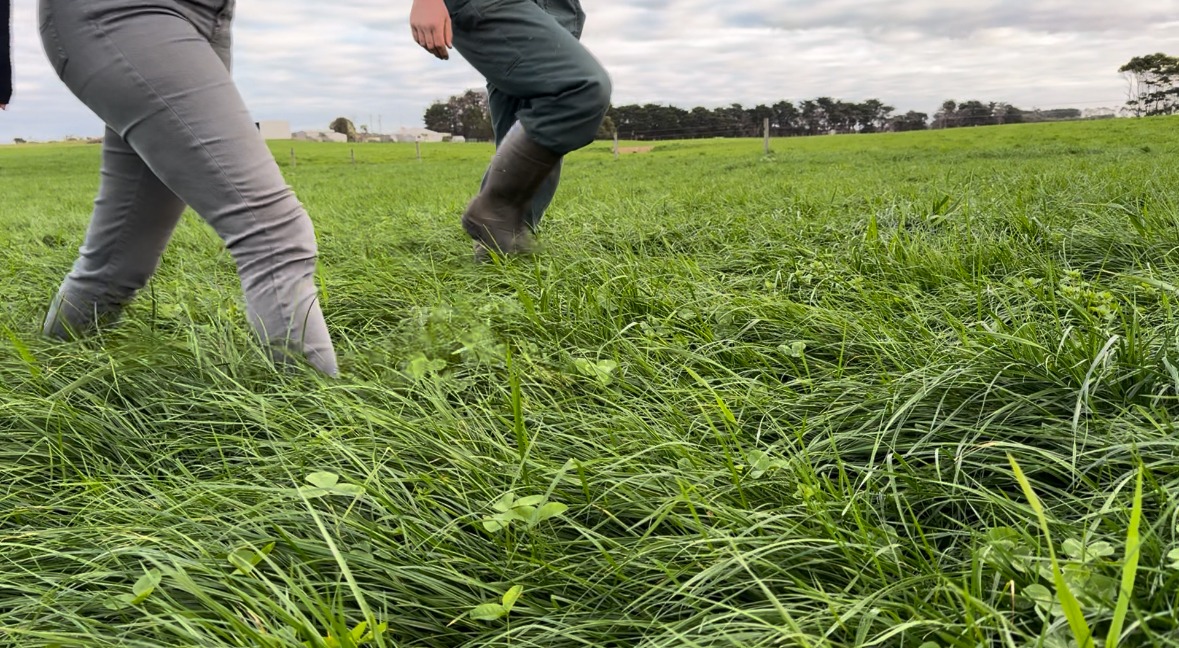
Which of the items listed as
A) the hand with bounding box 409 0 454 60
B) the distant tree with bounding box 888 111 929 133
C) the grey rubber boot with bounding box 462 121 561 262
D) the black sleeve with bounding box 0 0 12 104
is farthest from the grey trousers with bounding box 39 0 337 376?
the distant tree with bounding box 888 111 929 133

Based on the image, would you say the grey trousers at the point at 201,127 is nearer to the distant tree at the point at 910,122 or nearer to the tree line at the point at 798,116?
the tree line at the point at 798,116

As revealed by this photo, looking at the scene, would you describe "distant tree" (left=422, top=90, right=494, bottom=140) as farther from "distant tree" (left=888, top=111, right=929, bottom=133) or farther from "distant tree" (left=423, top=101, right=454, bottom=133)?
"distant tree" (left=888, top=111, right=929, bottom=133)

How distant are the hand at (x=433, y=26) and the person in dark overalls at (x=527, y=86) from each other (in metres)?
0.26

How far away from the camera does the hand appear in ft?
7.59

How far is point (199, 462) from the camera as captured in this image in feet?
5.09

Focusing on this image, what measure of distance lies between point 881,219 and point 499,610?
324cm

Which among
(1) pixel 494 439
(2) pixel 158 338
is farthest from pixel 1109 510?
(2) pixel 158 338

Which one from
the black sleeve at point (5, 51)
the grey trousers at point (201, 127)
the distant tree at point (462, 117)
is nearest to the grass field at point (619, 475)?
the grey trousers at point (201, 127)

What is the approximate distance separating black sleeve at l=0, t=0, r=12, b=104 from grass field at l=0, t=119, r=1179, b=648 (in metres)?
0.67

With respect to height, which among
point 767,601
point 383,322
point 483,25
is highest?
point 483,25

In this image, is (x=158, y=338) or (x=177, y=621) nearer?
(x=177, y=621)

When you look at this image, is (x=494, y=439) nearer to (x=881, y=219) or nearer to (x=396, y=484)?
(x=396, y=484)

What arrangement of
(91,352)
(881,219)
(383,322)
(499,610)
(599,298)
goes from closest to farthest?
(499,610) → (91,352) → (599,298) → (383,322) → (881,219)

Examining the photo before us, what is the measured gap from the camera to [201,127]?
5.80ft
